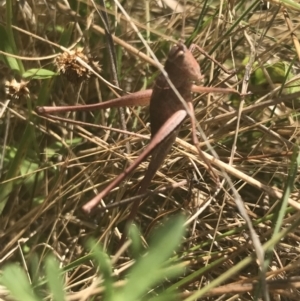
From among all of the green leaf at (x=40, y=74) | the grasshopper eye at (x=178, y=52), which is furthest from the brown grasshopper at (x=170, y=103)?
the green leaf at (x=40, y=74)

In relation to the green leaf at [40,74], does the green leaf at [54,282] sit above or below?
above

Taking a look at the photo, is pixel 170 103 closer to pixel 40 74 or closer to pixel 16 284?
pixel 40 74

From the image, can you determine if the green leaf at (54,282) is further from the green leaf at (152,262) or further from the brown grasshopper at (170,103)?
the brown grasshopper at (170,103)

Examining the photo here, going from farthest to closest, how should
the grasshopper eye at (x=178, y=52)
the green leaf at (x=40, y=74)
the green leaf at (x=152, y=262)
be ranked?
the green leaf at (x=40, y=74), the grasshopper eye at (x=178, y=52), the green leaf at (x=152, y=262)

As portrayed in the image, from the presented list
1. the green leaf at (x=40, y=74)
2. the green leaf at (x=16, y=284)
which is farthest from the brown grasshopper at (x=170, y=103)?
the green leaf at (x=16, y=284)

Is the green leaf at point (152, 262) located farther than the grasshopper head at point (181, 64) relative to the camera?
No

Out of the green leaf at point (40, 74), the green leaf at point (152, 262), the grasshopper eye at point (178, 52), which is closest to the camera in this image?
the green leaf at point (152, 262)

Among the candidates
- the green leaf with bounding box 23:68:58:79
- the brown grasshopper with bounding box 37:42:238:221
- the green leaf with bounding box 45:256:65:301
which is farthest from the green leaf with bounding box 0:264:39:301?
the green leaf with bounding box 23:68:58:79

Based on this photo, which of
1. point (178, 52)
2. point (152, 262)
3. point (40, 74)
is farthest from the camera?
point (40, 74)

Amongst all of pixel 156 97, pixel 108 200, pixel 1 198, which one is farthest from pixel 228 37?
pixel 1 198

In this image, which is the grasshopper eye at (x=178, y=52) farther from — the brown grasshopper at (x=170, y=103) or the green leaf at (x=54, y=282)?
the green leaf at (x=54, y=282)

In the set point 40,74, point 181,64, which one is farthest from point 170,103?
point 40,74

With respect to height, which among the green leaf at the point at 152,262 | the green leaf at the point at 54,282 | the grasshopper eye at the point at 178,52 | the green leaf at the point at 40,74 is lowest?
the green leaf at the point at 40,74

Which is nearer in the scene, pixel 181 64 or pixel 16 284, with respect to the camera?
pixel 16 284
